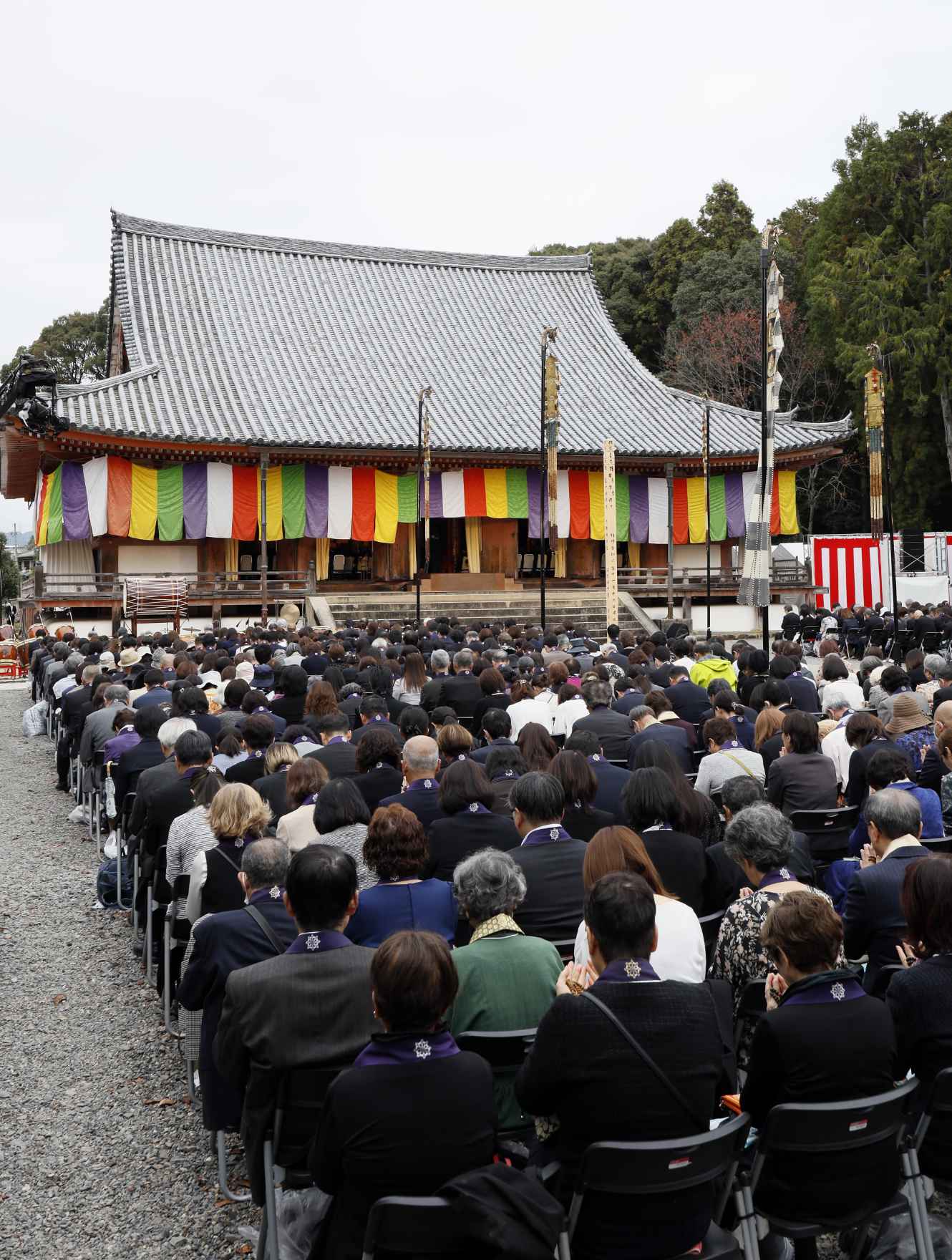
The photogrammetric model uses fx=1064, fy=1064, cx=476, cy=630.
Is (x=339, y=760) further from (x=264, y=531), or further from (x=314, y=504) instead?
(x=314, y=504)

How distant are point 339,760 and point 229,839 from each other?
6.06 ft

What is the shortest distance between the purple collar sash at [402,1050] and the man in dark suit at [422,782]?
241 cm

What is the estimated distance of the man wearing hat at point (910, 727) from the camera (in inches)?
242

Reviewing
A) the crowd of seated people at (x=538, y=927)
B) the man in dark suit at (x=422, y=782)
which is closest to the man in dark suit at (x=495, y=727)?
the crowd of seated people at (x=538, y=927)

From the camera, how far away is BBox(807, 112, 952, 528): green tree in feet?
102

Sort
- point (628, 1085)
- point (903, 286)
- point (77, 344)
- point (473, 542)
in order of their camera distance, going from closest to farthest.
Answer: point (628, 1085)
point (473, 542)
point (903, 286)
point (77, 344)

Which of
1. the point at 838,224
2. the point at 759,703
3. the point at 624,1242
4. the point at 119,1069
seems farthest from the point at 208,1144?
the point at 838,224

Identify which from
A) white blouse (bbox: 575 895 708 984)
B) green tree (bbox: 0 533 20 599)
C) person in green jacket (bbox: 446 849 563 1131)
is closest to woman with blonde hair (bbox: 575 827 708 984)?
white blouse (bbox: 575 895 708 984)

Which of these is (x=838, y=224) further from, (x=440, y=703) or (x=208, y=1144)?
(x=208, y=1144)

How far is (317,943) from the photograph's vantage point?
9.93 ft

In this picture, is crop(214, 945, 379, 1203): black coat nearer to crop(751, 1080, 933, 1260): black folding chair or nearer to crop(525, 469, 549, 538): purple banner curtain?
crop(751, 1080, 933, 1260): black folding chair

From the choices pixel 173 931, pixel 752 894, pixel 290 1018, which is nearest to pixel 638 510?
pixel 173 931

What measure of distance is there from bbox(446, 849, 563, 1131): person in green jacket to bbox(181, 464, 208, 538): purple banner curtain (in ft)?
66.3

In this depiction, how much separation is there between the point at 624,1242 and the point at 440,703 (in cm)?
633
